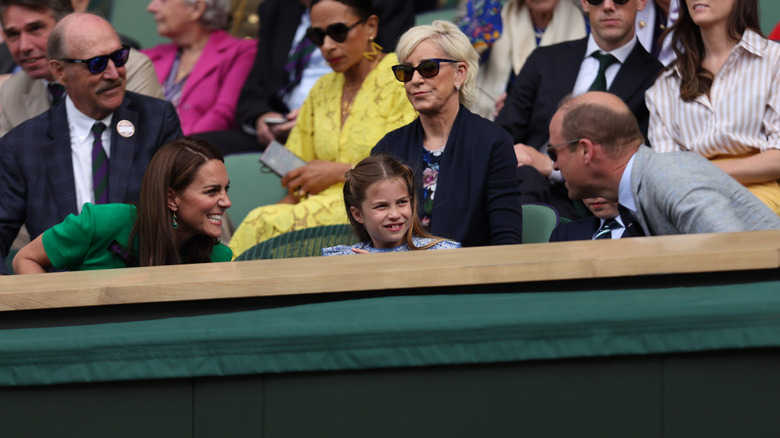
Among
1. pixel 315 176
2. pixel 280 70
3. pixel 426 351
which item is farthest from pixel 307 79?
pixel 426 351

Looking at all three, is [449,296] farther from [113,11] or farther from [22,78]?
[113,11]

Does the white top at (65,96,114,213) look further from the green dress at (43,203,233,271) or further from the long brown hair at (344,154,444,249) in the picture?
the long brown hair at (344,154,444,249)

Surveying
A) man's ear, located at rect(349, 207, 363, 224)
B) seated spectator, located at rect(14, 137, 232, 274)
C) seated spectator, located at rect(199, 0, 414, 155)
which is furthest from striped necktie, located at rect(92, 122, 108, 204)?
seated spectator, located at rect(199, 0, 414, 155)

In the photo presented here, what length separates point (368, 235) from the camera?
3096mm

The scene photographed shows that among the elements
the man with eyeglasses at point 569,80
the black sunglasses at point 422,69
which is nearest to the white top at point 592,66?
A: the man with eyeglasses at point 569,80

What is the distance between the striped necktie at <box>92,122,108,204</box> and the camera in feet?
10.9

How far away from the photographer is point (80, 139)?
3.43 meters

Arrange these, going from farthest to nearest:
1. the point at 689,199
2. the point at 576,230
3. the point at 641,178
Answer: the point at 576,230 → the point at 641,178 → the point at 689,199

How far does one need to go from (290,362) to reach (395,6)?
3145mm

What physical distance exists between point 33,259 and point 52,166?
2.02 ft

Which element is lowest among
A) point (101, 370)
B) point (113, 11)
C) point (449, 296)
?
point (113, 11)

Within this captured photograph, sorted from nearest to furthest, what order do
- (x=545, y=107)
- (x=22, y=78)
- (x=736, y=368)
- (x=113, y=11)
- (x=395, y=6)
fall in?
(x=736, y=368), (x=545, y=107), (x=22, y=78), (x=395, y=6), (x=113, y=11)

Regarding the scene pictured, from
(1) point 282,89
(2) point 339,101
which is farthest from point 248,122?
(2) point 339,101

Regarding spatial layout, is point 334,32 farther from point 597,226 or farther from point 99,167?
point 597,226
